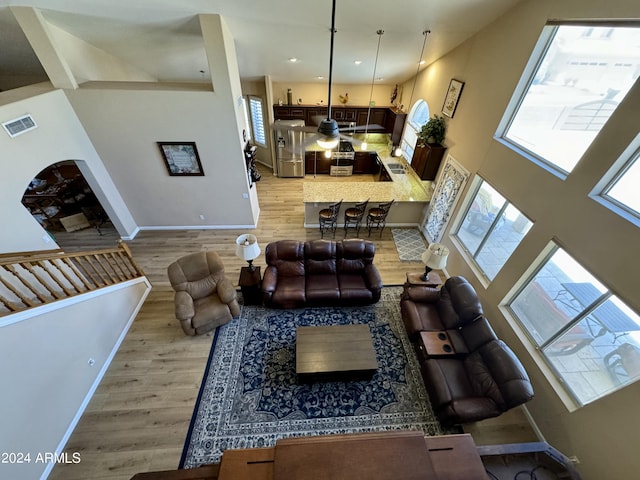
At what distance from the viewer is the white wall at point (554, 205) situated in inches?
102

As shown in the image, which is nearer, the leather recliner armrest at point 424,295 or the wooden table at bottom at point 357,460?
the wooden table at bottom at point 357,460

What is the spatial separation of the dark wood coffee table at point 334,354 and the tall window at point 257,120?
817 centimetres

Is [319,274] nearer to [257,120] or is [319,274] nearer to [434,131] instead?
[434,131]

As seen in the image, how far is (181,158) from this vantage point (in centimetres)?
596

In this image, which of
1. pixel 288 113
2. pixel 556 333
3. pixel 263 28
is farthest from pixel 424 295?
pixel 288 113

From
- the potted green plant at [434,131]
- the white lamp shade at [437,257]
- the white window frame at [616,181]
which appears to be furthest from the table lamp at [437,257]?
the potted green plant at [434,131]

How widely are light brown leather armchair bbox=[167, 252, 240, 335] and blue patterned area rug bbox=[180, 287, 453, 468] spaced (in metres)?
0.35

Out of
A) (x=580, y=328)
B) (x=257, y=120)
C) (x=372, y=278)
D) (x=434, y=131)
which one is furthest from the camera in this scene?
(x=257, y=120)

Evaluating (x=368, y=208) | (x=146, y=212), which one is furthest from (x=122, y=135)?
(x=368, y=208)

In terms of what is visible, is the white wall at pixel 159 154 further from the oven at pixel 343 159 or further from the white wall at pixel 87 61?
the oven at pixel 343 159

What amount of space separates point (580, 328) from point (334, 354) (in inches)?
128

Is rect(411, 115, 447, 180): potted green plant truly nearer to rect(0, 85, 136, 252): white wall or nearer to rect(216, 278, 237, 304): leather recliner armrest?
rect(216, 278, 237, 304): leather recliner armrest

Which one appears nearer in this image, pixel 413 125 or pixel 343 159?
pixel 413 125

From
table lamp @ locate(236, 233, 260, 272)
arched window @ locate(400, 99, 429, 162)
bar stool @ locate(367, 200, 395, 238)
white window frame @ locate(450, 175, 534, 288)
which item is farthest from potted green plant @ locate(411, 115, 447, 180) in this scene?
table lamp @ locate(236, 233, 260, 272)
